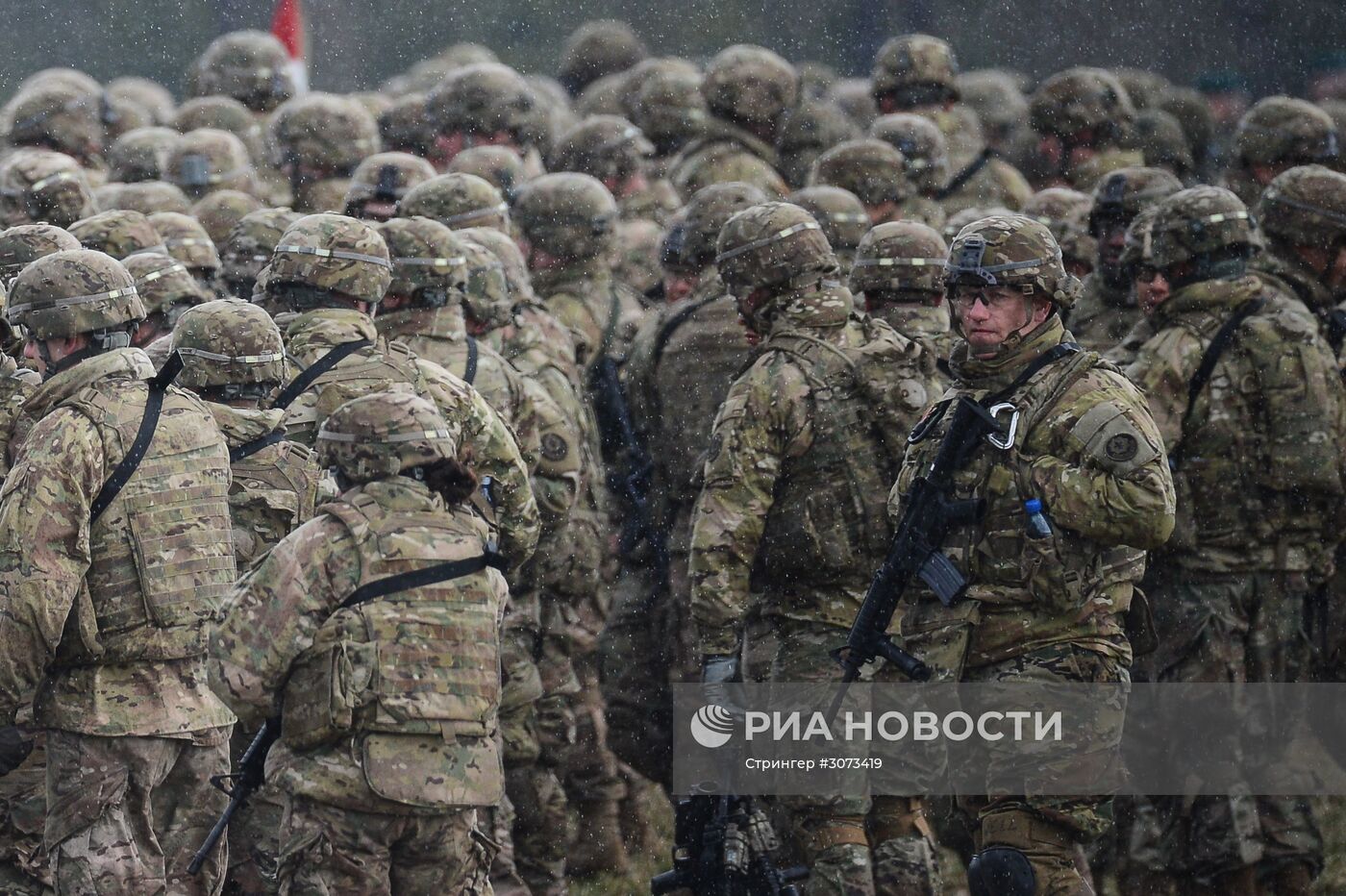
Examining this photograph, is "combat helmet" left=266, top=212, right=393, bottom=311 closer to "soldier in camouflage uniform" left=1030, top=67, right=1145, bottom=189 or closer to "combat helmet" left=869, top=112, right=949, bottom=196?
"combat helmet" left=869, top=112, right=949, bottom=196

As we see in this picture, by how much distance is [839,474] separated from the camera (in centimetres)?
748

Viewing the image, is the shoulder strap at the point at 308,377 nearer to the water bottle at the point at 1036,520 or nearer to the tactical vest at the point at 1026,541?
the tactical vest at the point at 1026,541

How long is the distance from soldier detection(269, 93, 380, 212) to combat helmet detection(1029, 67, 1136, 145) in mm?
4253

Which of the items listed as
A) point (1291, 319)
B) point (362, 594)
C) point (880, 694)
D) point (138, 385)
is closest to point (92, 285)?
point (138, 385)

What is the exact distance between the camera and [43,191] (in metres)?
10.8

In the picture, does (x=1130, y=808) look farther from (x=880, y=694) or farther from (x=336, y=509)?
(x=336, y=509)

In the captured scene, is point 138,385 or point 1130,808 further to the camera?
point 1130,808

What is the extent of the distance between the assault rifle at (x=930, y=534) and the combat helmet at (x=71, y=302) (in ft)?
8.34

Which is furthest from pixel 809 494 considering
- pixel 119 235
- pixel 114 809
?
pixel 119 235

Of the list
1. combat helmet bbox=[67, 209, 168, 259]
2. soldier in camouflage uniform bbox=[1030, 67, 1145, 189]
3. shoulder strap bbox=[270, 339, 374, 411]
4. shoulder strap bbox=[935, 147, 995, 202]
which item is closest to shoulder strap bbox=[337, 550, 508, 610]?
shoulder strap bbox=[270, 339, 374, 411]

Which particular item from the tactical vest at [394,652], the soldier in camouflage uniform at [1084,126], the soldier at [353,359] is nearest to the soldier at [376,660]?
the tactical vest at [394,652]

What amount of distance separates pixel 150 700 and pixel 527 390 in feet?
8.33

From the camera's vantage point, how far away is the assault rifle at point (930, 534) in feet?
20.6

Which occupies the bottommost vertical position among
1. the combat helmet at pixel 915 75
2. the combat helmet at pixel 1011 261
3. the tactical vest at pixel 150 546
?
the tactical vest at pixel 150 546
